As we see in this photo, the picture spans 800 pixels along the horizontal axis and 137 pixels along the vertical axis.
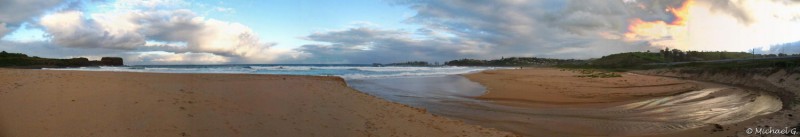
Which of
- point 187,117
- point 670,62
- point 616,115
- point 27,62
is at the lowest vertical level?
point 616,115

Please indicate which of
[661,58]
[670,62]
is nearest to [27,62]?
[670,62]

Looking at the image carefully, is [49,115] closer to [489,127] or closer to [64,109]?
[64,109]

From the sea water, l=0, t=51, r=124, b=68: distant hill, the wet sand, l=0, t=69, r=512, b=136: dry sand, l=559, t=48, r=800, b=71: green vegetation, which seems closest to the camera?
l=0, t=69, r=512, b=136: dry sand

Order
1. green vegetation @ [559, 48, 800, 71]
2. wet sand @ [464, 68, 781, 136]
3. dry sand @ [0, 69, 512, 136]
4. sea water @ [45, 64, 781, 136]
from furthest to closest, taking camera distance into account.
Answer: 1. green vegetation @ [559, 48, 800, 71]
2. sea water @ [45, 64, 781, 136]
3. wet sand @ [464, 68, 781, 136]
4. dry sand @ [0, 69, 512, 136]

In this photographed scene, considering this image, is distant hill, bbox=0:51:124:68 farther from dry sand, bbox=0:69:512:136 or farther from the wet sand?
the wet sand

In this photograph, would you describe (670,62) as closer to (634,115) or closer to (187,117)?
(634,115)

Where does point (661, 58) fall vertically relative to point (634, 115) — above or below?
above

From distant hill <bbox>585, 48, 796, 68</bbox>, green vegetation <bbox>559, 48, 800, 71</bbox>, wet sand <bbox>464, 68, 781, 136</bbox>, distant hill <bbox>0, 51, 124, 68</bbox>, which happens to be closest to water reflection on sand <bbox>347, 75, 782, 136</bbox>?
wet sand <bbox>464, 68, 781, 136</bbox>

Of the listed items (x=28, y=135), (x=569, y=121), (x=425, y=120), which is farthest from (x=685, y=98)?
(x=28, y=135)

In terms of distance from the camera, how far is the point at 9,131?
229 inches

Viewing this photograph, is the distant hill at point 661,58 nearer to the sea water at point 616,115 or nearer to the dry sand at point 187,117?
the sea water at point 616,115

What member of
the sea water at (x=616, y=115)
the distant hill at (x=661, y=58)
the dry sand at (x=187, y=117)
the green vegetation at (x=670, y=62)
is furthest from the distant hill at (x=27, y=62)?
the distant hill at (x=661, y=58)

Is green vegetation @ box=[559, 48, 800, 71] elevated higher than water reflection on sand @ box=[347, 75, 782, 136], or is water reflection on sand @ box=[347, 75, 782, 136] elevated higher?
green vegetation @ box=[559, 48, 800, 71]

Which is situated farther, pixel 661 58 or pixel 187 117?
pixel 661 58
